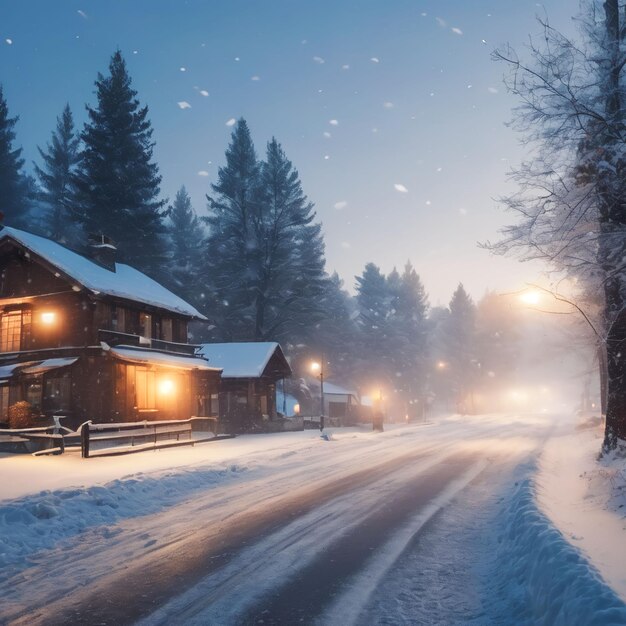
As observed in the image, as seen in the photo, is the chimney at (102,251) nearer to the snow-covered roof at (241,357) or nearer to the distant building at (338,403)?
the snow-covered roof at (241,357)

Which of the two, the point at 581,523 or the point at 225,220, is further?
the point at 225,220

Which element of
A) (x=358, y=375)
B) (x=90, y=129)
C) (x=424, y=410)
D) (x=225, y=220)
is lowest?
(x=424, y=410)

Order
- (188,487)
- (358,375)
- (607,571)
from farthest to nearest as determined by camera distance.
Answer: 1. (358,375)
2. (188,487)
3. (607,571)

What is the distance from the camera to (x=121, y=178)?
41.6m

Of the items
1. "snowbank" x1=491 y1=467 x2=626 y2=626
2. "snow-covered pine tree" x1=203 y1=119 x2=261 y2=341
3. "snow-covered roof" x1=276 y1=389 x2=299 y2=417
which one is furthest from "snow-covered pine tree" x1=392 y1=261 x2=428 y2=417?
"snowbank" x1=491 y1=467 x2=626 y2=626

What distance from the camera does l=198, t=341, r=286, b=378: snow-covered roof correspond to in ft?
105

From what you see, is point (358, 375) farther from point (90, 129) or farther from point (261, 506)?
point (261, 506)

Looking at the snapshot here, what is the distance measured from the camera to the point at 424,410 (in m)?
61.5

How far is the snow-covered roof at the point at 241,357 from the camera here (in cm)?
3206

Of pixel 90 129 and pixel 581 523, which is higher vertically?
pixel 90 129

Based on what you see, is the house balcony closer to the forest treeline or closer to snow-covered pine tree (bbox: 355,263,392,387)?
the forest treeline

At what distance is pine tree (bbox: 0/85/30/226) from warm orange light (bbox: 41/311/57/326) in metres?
29.8

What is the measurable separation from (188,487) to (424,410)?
53.3 metres

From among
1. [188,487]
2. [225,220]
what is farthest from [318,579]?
[225,220]
